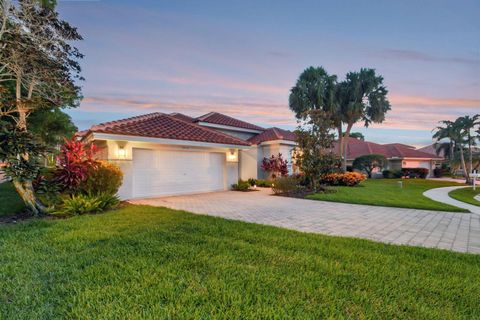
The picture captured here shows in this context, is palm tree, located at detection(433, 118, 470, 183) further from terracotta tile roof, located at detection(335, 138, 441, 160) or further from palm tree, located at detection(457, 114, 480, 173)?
terracotta tile roof, located at detection(335, 138, 441, 160)

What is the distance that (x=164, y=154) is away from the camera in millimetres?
11289

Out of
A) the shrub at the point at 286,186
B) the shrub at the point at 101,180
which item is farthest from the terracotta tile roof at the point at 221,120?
the shrub at the point at 101,180

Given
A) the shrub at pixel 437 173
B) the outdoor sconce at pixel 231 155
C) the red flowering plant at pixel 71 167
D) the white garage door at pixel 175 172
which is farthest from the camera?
the shrub at pixel 437 173

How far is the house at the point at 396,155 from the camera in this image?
105 feet

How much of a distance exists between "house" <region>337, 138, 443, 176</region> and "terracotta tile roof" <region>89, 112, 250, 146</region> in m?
25.3

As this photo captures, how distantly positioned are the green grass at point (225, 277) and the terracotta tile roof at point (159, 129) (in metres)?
5.33

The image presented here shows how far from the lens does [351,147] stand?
34062 mm

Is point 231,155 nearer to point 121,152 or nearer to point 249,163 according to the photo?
point 249,163

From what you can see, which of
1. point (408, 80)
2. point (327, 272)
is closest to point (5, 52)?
point (327, 272)

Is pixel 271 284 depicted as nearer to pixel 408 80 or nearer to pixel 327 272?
pixel 327 272

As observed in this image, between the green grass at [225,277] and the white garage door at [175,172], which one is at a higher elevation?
the white garage door at [175,172]

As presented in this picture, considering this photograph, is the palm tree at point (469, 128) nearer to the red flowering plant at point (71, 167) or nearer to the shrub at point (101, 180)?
the shrub at point (101, 180)

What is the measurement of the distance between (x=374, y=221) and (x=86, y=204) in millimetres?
8429

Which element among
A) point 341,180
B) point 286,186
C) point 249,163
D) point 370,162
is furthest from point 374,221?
point 370,162
